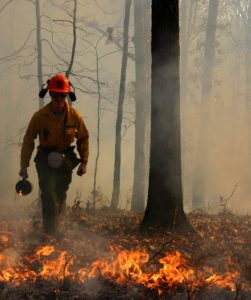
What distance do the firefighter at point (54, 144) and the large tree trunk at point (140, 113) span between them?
7681 mm

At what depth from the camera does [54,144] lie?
621 cm

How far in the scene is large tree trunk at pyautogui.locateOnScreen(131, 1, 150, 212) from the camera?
47.0 feet

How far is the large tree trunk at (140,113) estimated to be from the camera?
14.3 meters

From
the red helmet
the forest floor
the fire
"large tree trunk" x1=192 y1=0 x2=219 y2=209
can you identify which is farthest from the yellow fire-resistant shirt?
"large tree trunk" x1=192 y1=0 x2=219 y2=209

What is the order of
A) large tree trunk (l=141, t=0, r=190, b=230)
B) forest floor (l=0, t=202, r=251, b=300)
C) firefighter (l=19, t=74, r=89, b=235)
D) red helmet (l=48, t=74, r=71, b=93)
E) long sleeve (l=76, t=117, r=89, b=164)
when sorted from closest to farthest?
1. forest floor (l=0, t=202, r=251, b=300)
2. red helmet (l=48, t=74, r=71, b=93)
3. firefighter (l=19, t=74, r=89, b=235)
4. long sleeve (l=76, t=117, r=89, b=164)
5. large tree trunk (l=141, t=0, r=190, b=230)

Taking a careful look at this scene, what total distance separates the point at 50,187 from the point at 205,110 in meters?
12.8

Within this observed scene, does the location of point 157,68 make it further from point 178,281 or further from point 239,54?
point 239,54

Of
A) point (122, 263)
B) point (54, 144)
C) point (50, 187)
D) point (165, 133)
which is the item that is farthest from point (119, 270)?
point (165, 133)

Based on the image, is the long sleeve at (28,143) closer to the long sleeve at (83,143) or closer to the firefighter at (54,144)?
the firefighter at (54,144)

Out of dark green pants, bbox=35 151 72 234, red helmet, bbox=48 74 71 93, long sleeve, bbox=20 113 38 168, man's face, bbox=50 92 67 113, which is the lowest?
dark green pants, bbox=35 151 72 234

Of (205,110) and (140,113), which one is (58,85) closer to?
(140,113)

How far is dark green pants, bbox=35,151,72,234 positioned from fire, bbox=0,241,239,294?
28.0 inches

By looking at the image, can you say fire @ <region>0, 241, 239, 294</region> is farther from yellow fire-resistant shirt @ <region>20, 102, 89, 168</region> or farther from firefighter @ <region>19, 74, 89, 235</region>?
yellow fire-resistant shirt @ <region>20, 102, 89, 168</region>

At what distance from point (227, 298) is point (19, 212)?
17.6 feet
